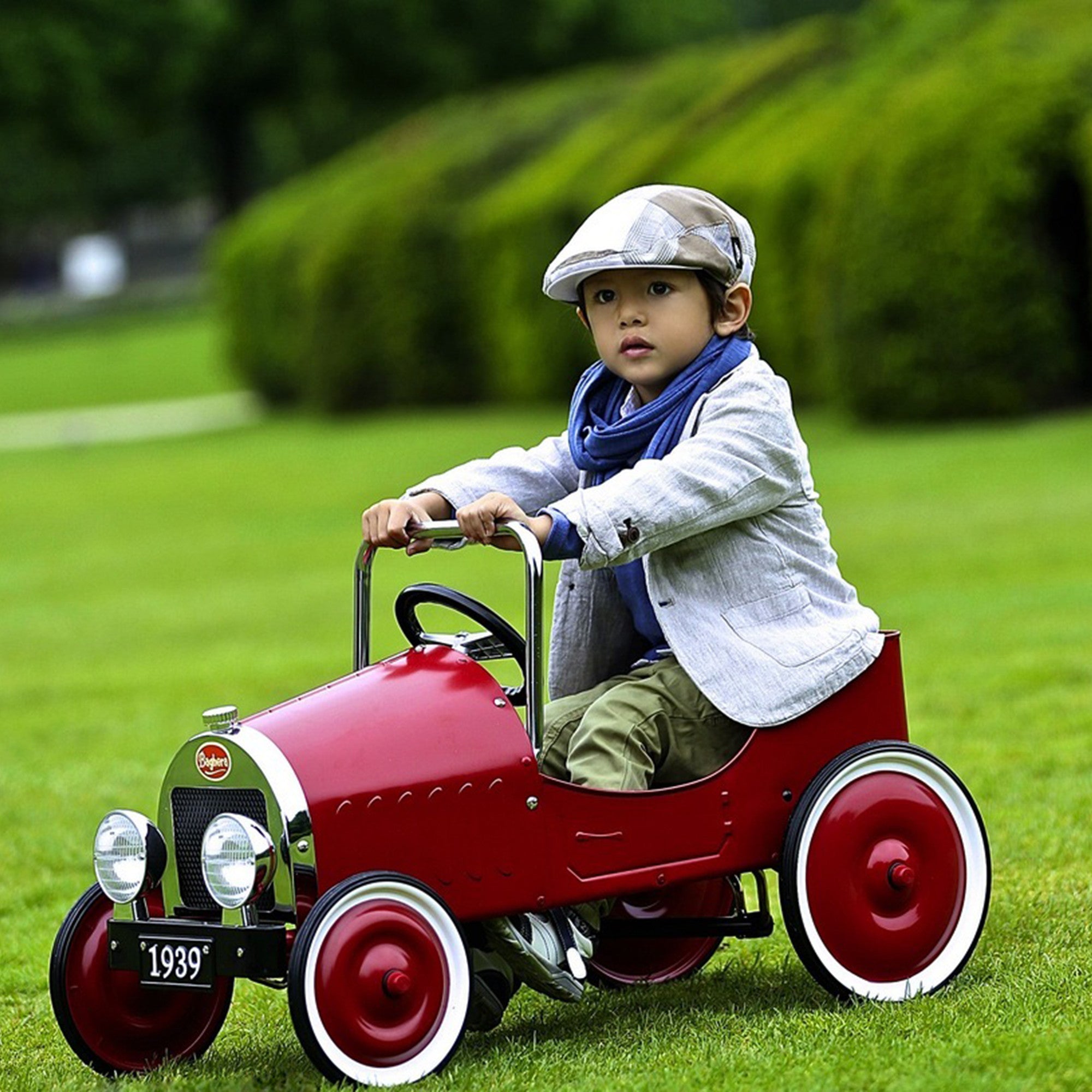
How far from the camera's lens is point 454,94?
49.6m

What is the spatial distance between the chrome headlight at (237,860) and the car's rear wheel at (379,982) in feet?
0.35

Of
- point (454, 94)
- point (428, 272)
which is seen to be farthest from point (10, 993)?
point (454, 94)

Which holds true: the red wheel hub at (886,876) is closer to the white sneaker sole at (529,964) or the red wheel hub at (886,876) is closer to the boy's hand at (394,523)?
the white sneaker sole at (529,964)

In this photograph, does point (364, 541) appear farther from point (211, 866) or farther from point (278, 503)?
point (278, 503)

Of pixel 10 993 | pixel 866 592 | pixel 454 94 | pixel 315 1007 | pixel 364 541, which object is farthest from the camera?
pixel 454 94

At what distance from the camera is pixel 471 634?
4.05 m

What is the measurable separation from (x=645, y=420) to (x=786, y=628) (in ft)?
1.54

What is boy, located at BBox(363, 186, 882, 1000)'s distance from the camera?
3812 mm

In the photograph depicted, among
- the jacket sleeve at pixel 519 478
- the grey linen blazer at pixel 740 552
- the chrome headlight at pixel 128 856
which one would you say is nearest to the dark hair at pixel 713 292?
the grey linen blazer at pixel 740 552

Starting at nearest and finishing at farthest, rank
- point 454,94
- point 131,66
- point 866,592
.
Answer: point 866,592
point 131,66
point 454,94

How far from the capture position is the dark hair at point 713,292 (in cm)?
404

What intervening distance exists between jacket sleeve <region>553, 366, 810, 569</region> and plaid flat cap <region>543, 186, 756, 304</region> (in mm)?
229

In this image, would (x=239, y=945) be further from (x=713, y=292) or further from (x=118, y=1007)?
(x=713, y=292)

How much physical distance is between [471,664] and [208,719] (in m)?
0.47
